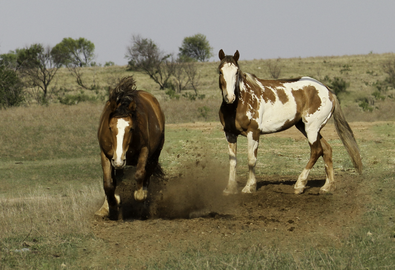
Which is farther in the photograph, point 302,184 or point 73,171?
point 73,171

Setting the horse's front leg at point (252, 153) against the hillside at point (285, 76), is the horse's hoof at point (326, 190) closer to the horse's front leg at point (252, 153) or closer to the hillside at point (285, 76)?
the horse's front leg at point (252, 153)

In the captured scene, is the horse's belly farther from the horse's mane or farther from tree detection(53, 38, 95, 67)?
tree detection(53, 38, 95, 67)

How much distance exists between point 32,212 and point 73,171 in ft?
21.5

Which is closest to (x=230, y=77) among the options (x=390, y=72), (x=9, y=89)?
(x=9, y=89)

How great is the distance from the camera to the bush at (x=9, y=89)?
29500 millimetres

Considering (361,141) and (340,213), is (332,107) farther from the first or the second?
(361,141)

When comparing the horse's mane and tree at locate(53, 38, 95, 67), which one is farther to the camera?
tree at locate(53, 38, 95, 67)

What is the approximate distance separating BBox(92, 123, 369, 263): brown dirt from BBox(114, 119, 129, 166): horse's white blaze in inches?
41.9

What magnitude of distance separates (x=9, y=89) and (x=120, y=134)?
2720cm

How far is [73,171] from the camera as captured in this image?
1477 cm

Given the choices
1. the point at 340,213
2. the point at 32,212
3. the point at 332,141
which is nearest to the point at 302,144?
the point at 332,141

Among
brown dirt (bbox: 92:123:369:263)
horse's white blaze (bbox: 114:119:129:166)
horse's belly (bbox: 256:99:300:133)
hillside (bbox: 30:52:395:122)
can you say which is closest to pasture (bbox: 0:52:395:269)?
brown dirt (bbox: 92:123:369:263)

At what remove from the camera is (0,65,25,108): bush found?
29.5 m

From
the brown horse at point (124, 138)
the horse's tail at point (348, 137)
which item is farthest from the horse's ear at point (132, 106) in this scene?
the horse's tail at point (348, 137)
